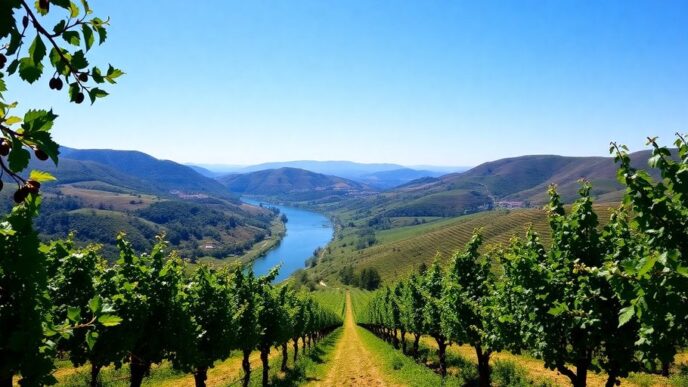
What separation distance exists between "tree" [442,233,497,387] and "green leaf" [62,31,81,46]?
2062cm

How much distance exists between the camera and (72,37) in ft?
9.25

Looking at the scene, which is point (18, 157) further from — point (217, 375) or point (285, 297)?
point (285, 297)

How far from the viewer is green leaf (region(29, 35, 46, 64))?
2625 mm

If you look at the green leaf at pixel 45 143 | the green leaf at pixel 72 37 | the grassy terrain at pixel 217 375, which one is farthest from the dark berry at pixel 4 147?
the grassy terrain at pixel 217 375

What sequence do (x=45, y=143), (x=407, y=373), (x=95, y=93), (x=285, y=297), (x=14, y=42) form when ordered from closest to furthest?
(x=45, y=143)
(x=14, y=42)
(x=95, y=93)
(x=407, y=373)
(x=285, y=297)

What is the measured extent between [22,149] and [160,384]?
2995 cm

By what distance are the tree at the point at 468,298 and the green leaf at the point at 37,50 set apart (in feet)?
68.1

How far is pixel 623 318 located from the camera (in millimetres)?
5316

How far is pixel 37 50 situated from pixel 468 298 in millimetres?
23311

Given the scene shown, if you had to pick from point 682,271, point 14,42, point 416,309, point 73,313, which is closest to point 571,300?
point 682,271

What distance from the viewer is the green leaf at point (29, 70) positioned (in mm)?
2682

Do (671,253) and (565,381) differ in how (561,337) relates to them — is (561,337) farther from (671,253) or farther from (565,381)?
(565,381)

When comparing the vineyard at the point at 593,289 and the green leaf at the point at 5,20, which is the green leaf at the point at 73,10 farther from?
the vineyard at the point at 593,289

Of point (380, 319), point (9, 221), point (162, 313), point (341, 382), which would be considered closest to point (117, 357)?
point (162, 313)
